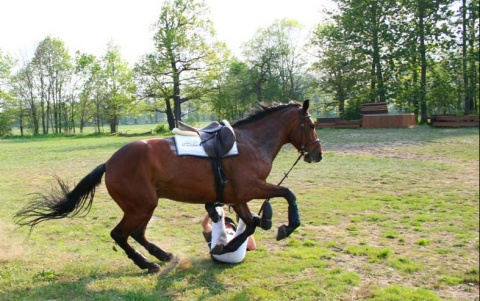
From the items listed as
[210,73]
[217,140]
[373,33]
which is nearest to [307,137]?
[217,140]

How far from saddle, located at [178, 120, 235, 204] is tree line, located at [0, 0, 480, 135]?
590 inches

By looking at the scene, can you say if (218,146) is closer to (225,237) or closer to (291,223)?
(225,237)

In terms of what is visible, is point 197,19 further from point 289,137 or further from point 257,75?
point 289,137

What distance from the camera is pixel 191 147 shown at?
5184 mm

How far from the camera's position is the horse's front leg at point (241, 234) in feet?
16.5

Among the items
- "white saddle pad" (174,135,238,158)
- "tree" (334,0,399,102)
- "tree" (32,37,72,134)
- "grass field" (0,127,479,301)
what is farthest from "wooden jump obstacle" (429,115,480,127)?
"tree" (32,37,72,134)

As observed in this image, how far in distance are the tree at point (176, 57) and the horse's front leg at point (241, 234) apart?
35820 mm

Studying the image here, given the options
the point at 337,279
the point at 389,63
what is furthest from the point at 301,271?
the point at 389,63

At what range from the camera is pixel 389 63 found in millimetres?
32469

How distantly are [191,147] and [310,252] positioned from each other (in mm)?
2261

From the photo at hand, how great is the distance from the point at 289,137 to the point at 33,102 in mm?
54609

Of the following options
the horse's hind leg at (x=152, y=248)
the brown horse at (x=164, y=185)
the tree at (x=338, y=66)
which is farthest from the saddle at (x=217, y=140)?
the tree at (x=338, y=66)

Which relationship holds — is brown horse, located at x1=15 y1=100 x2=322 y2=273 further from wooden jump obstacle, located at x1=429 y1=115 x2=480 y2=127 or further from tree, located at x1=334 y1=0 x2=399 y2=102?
tree, located at x1=334 y1=0 x2=399 y2=102

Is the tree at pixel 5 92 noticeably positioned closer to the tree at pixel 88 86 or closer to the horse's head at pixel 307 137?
the tree at pixel 88 86
